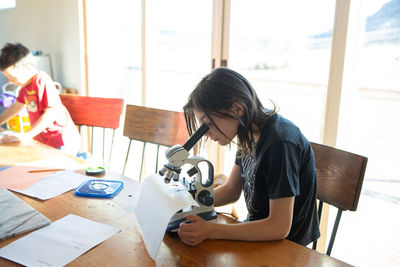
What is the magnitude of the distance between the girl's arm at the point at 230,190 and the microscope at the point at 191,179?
0.82 ft

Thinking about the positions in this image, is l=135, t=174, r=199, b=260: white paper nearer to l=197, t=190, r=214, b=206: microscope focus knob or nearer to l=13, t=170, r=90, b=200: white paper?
l=197, t=190, r=214, b=206: microscope focus knob

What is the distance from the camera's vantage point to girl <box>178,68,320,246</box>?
0.87 m

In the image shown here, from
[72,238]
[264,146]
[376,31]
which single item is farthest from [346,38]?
[72,238]

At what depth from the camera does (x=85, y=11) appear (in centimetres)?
307

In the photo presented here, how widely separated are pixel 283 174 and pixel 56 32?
330cm

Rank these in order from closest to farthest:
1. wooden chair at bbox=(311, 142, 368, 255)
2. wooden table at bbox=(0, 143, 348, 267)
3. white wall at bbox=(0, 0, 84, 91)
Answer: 1. wooden table at bbox=(0, 143, 348, 267)
2. wooden chair at bbox=(311, 142, 368, 255)
3. white wall at bbox=(0, 0, 84, 91)

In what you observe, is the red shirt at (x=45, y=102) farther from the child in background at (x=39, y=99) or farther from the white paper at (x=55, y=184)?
the white paper at (x=55, y=184)

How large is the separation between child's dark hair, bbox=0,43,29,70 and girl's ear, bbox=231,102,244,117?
1676mm

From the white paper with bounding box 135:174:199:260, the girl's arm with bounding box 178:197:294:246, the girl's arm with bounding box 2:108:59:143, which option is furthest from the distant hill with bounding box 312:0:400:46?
the girl's arm with bounding box 2:108:59:143

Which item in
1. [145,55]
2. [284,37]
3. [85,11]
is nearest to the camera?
[284,37]

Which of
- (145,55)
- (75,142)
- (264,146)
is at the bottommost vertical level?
(75,142)

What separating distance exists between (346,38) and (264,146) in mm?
929

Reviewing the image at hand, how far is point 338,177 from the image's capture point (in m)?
1.08

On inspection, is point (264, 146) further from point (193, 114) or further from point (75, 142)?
point (75, 142)
